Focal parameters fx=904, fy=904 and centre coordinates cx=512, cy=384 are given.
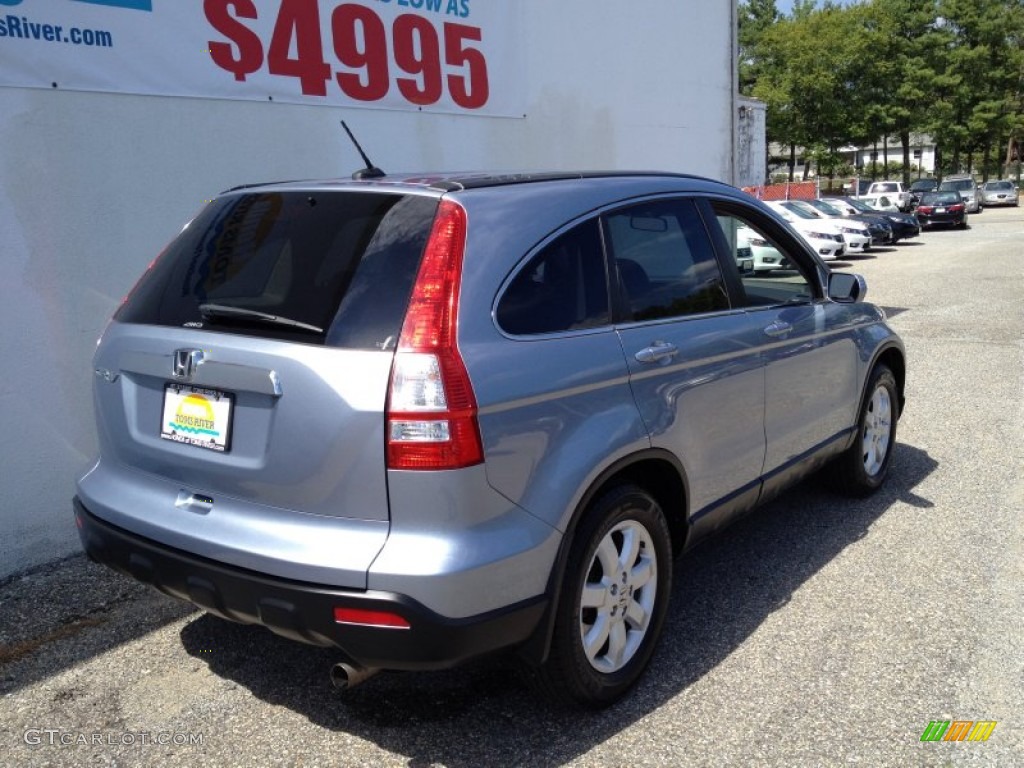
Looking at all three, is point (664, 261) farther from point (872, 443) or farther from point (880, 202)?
point (880, 202)

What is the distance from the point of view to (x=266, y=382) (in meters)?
2.54

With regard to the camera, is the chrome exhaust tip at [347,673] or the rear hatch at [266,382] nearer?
the rear hatch at [266,382]

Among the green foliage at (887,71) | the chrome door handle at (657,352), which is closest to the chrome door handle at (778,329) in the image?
the chrome door handle at (657,352)

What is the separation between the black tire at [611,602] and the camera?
2.79 m

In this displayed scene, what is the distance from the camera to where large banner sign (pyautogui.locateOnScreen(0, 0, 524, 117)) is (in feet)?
14.6

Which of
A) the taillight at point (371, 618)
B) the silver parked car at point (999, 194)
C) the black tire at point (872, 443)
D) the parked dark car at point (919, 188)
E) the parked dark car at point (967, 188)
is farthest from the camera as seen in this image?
the silver parked car at point (999, 194)

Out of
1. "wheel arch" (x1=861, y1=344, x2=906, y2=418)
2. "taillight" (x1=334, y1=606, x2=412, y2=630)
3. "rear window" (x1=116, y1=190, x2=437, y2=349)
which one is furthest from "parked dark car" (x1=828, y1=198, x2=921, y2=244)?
"taillight" (x1=334, y1=606, x2=412, y2=630)

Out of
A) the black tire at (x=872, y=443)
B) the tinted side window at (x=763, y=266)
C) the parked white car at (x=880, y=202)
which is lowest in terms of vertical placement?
the black tire at (x=872, y=443)

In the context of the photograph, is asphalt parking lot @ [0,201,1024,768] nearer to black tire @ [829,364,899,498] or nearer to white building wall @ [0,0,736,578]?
black tire @ [829,364,899,498]

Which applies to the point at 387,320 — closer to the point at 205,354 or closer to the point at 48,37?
the point at 205,354

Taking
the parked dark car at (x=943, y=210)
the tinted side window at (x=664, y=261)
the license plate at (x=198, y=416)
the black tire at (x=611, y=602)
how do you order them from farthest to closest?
the parked dark car at (x=943, y=210)
the tinted side window at (x=664, y=261)
the black tire at (x=611, y=602)
the license plate at (x=198, y=416)

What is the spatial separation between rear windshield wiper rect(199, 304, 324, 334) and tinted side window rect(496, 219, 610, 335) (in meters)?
0.57

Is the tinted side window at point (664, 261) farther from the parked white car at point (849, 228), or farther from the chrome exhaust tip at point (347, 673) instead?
the parked white car at point (849, 228)

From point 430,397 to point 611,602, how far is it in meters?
1.06
